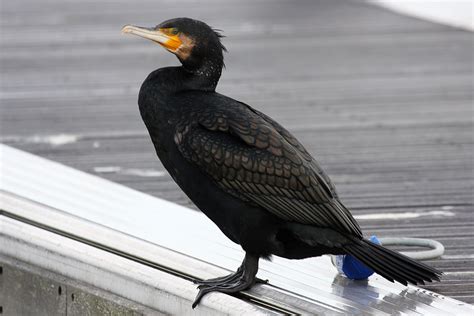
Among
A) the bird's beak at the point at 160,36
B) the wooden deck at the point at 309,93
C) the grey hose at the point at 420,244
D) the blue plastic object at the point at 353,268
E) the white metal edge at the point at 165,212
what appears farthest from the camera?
the wooden deck at the point at 309,93

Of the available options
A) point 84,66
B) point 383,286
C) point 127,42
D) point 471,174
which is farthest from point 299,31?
point 383,286

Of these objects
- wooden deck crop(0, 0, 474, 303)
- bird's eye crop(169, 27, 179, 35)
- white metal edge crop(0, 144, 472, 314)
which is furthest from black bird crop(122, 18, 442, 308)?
wooden deck crop(0, 0, 474, 303)

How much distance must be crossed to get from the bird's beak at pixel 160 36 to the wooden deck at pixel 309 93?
1.33 m

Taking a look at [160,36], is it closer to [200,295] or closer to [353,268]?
[200,295]

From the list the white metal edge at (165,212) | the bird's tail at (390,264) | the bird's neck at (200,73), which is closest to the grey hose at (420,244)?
the white metal edge at (165,212)

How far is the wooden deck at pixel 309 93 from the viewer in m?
6.50

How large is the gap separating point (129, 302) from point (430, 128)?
11.6ft

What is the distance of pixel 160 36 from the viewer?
4535mm

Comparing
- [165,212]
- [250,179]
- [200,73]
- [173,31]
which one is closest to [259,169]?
[250,179]

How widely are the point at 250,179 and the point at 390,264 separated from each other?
547 mm

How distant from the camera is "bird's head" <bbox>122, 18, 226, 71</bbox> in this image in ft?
14.9

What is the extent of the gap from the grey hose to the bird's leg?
0.71m

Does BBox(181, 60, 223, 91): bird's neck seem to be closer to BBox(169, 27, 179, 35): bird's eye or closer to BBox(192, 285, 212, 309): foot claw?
BBox(169, 27, 179, 35): bird's eye

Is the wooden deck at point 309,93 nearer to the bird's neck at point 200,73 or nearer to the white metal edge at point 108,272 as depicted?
the white metal edge at point 108,272
